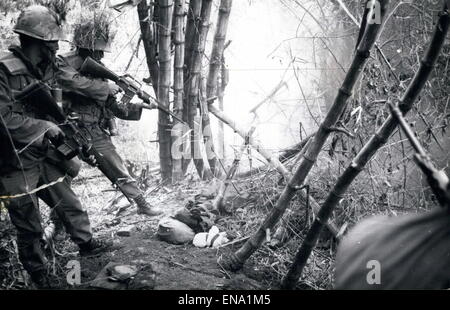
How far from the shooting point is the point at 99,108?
14.8 feet

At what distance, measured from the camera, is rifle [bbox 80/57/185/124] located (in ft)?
14.4

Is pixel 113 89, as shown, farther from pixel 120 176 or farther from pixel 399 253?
pixel 399 253

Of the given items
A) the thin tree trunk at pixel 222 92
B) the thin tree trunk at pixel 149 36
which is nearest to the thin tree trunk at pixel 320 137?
the thin tree trunk at pixel 222 92

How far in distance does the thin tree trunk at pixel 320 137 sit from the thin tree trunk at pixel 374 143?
0.33 meters

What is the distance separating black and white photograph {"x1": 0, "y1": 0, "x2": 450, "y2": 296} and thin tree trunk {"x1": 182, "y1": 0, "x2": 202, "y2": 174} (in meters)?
0.02

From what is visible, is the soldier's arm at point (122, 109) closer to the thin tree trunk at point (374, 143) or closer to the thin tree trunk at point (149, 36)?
the thin tree trunk at point (149, 36)

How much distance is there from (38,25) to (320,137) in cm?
264

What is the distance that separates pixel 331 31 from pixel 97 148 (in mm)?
Answer: 3763

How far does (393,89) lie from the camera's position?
3988mm

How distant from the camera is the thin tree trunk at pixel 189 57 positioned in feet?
16.9

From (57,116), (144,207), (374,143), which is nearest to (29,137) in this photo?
(57,116)
